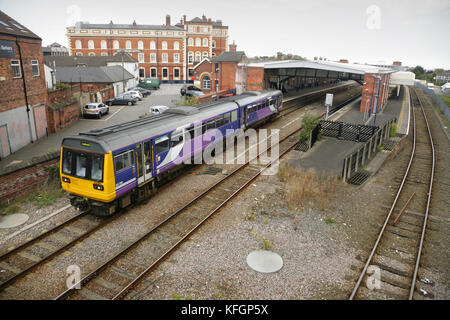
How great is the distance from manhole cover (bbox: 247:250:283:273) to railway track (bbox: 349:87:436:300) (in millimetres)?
1971

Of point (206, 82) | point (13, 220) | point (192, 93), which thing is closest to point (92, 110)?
point (192, 93)

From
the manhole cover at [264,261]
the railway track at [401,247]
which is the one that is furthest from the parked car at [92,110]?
the railway track at [401,247]

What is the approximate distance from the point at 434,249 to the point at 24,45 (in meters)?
22.6

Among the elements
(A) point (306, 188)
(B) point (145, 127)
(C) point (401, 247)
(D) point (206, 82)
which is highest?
(D) point (206, 82)

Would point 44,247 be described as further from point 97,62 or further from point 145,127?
point 97,62

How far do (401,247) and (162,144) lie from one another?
344 inches

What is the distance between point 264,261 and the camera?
8.82m

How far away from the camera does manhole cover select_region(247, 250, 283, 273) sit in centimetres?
851

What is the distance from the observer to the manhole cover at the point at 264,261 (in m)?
8.51

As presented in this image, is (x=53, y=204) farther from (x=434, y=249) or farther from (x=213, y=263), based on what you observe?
(x=434, y=249)

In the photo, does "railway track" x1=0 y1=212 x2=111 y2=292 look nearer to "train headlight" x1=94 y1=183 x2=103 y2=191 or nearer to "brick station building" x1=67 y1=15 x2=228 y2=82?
"train headlight" x1=94 y1=183 x2=103 y2=191

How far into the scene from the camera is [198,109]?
1631 cm
